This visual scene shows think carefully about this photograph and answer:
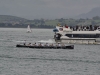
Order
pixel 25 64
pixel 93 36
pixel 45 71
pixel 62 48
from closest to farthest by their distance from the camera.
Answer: pixel 45 71 → pixel 25 64 → pixel 62 48 → pixel 93 36

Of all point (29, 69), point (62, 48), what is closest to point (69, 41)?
point (62, 48)

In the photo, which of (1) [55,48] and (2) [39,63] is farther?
(1) [55,48]

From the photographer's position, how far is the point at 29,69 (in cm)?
6988

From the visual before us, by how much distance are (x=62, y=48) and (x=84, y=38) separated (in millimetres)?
21574

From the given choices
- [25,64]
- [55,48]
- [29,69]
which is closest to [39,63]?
[25,64]

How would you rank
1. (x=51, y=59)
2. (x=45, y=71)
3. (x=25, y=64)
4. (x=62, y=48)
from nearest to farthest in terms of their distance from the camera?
1. (x=45, y=71)
2. (x=25, y=64)
3. (x=51, y=59)
4. (x=62, y=48)

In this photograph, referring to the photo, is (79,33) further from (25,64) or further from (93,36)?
(25,64)

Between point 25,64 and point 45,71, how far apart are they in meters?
8.52

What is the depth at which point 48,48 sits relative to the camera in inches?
4530

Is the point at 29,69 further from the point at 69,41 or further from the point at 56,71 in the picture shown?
the point at 69,41

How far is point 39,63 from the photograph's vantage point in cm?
7919

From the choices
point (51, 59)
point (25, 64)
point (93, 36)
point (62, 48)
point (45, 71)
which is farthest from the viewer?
point (93, 36)

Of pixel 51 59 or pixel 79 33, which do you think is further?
pixel 79 33

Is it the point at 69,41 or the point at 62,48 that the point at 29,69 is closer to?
the point at 62,48
